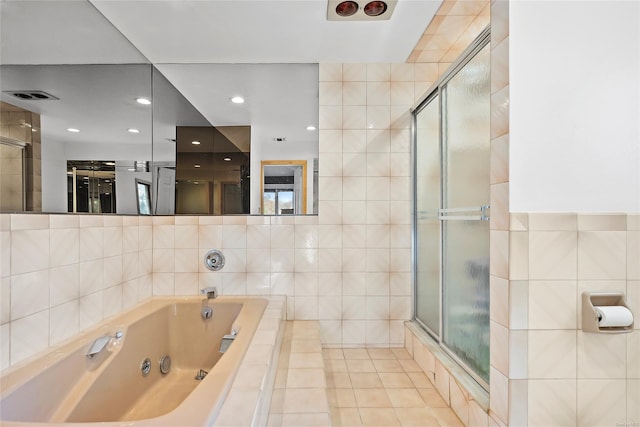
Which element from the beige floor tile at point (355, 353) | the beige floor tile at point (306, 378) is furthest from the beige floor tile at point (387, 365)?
the beige floor tile at point (306, 378)

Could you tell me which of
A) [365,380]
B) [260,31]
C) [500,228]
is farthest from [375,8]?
[365,380]

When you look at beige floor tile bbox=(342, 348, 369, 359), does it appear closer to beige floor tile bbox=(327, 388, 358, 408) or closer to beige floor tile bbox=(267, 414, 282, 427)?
beige floor tile bbox=(327, 388, 358, 408)

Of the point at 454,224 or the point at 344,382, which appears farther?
the point at 344,382

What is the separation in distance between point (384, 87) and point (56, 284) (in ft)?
7.36

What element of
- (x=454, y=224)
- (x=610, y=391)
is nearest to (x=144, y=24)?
(x=454, y=224)

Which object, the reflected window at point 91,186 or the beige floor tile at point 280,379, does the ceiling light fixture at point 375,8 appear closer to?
the reflected window at point 91,186

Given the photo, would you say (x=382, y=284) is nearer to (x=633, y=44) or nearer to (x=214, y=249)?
(x=214, y=249)

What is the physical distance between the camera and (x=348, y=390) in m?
1.76

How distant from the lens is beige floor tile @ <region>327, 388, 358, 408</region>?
1618 millimetres

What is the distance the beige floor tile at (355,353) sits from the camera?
217cm

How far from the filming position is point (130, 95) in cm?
204

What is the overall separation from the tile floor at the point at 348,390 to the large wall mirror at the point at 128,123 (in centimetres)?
103

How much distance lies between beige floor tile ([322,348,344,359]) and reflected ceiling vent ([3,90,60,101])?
80.5 inches

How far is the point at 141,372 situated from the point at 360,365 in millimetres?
1264
